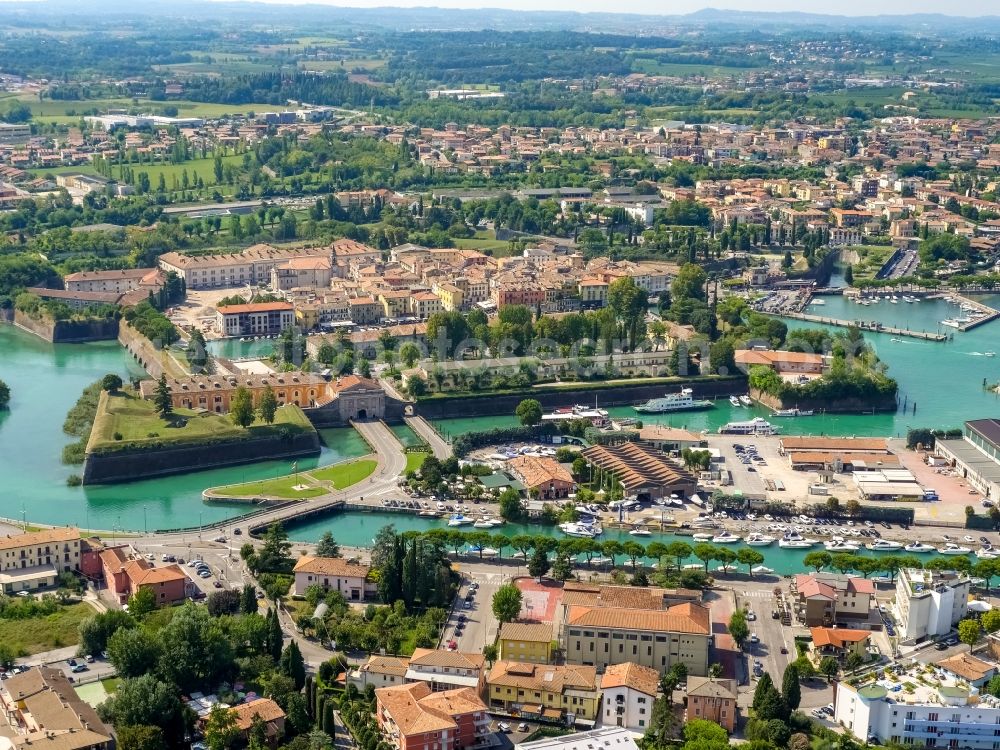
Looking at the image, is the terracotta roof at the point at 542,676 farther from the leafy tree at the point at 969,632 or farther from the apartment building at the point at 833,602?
the leafy tree at the point at 969,632

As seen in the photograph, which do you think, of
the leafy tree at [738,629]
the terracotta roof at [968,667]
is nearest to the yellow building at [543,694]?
the leafy tree at [738,629]

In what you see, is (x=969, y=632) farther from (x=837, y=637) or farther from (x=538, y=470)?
(x=538, y=470)

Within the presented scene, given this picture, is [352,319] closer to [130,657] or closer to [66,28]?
[130,657]

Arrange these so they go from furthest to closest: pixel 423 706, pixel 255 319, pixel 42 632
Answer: pixel 255 319
pixel 42 632
pixel 423 706

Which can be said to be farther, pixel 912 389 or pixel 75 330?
pixel 75 330

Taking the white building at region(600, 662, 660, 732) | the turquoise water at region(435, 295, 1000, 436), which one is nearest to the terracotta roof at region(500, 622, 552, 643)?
the white building at region(600, 662, 660, 732)

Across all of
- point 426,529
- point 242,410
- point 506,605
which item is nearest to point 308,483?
point 242,410
